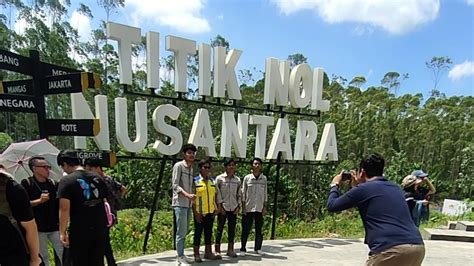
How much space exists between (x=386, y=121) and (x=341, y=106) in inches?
150

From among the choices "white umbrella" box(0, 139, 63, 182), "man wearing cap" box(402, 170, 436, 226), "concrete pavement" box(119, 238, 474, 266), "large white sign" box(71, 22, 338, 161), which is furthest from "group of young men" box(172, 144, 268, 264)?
"man wearing cap" box(402, 170, 436, 226)

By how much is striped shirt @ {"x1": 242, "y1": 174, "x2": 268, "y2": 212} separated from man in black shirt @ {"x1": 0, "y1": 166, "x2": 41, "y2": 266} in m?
4.00

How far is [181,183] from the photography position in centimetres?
573

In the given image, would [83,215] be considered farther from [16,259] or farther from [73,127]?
[73,127]

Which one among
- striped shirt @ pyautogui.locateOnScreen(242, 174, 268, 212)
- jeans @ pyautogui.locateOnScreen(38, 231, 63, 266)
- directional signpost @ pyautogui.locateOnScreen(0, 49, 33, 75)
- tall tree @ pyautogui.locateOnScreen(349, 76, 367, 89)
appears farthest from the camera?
tall tree @ pyautogui.locateOnScreen(349, 76, 367, 89)

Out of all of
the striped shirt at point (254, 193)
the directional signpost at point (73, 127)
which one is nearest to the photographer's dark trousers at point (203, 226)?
the striped shirt at point (254, 193)

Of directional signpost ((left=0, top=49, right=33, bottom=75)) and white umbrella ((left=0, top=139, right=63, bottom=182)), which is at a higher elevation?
directional signpost ((left=0, top=49, right=33, bottom=75))

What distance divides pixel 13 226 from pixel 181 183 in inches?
121

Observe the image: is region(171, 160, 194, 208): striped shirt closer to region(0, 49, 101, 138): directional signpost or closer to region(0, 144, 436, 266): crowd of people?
region(0, 144, 436, 266): crowd of people

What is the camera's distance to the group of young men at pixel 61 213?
106 inches

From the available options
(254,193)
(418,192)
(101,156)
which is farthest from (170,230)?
(418,192)

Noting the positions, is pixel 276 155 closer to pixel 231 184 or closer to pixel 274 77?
pixel 274 77

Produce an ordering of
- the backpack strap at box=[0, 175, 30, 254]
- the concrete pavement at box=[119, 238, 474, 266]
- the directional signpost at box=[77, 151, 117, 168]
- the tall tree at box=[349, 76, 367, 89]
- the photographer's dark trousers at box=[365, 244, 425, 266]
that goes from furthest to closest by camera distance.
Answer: the tall tree at box=[349, 76, 367, 89]
the concrete pavement at box=[119, 238, 474, 266]
the directional signpost at box=[77, 151, 117, 168]
the photographer's dark trousers at box=[365, 244, 425, 266]
the backpack strap at box=[0, 175, 30, 254]

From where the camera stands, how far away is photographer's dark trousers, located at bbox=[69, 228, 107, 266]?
3.64m
